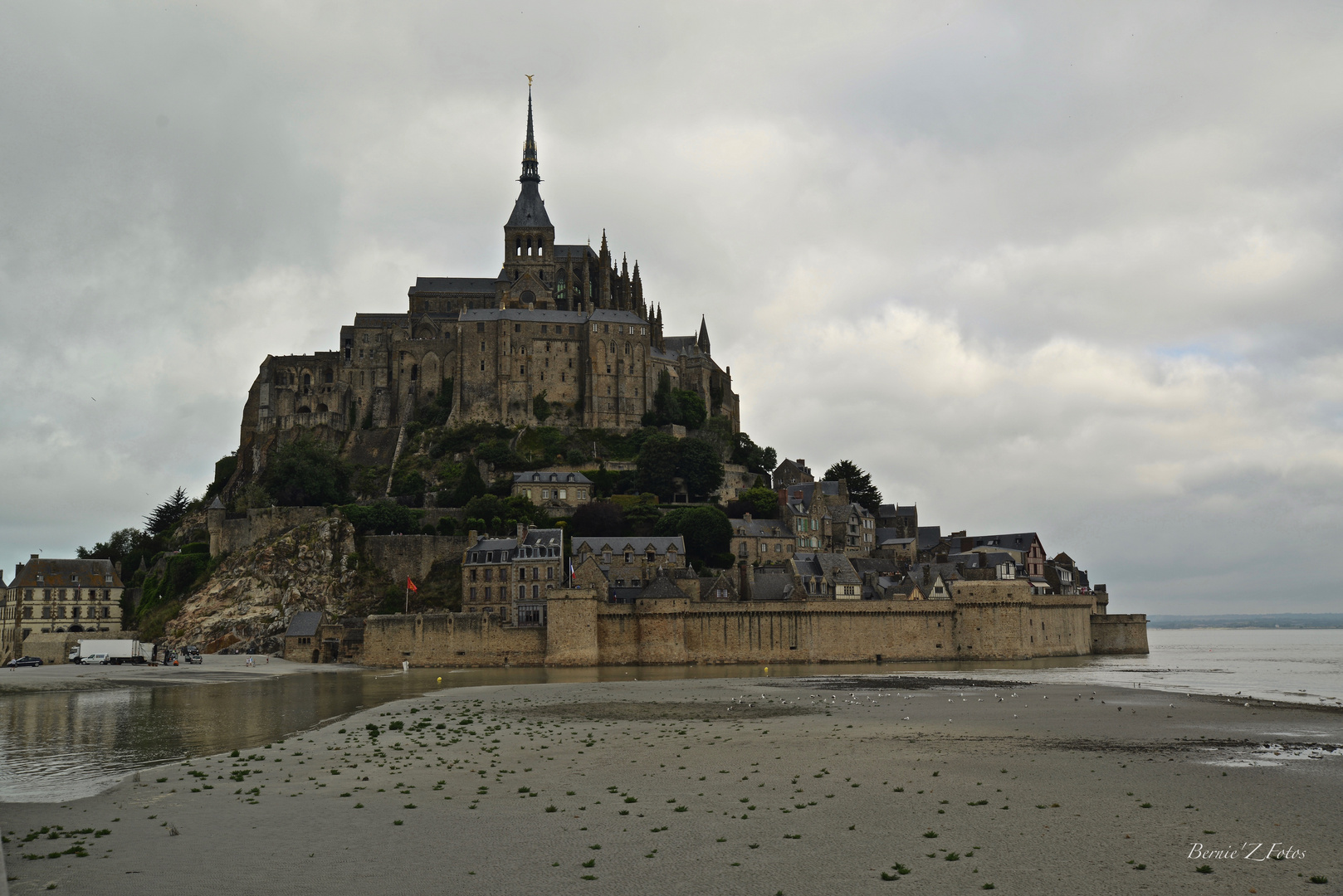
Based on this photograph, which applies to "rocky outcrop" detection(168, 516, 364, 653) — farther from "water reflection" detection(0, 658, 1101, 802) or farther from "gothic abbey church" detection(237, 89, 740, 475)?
"gothic abbey church" detection(237, 89, 740, 475)

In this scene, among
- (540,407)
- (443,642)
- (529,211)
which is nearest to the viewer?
(443,642)

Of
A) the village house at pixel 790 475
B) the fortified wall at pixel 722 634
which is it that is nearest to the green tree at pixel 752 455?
the village house at pixel 790 475

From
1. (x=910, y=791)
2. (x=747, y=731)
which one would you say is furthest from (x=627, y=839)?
(x=747, y=731)

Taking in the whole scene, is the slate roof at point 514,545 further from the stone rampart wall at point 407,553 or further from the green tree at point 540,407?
the green tree at point 540,407

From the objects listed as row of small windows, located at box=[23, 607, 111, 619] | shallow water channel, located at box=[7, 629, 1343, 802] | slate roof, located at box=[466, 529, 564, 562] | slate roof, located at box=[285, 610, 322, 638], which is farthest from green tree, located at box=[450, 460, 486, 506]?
row of small windows, located at box=[23, 607, 111, 619]

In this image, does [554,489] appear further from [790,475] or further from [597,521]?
[790,475]

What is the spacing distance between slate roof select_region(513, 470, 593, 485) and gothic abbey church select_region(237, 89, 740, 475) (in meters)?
11.9

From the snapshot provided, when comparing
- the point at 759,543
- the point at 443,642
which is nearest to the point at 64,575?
the point at 443,642

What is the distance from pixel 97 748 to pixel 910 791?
19330 millimetres

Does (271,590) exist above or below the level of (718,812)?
above

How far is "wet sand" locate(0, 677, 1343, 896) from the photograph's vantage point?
13.1m

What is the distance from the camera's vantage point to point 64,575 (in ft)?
225

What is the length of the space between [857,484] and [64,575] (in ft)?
194

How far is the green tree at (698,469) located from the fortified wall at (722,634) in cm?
2024
